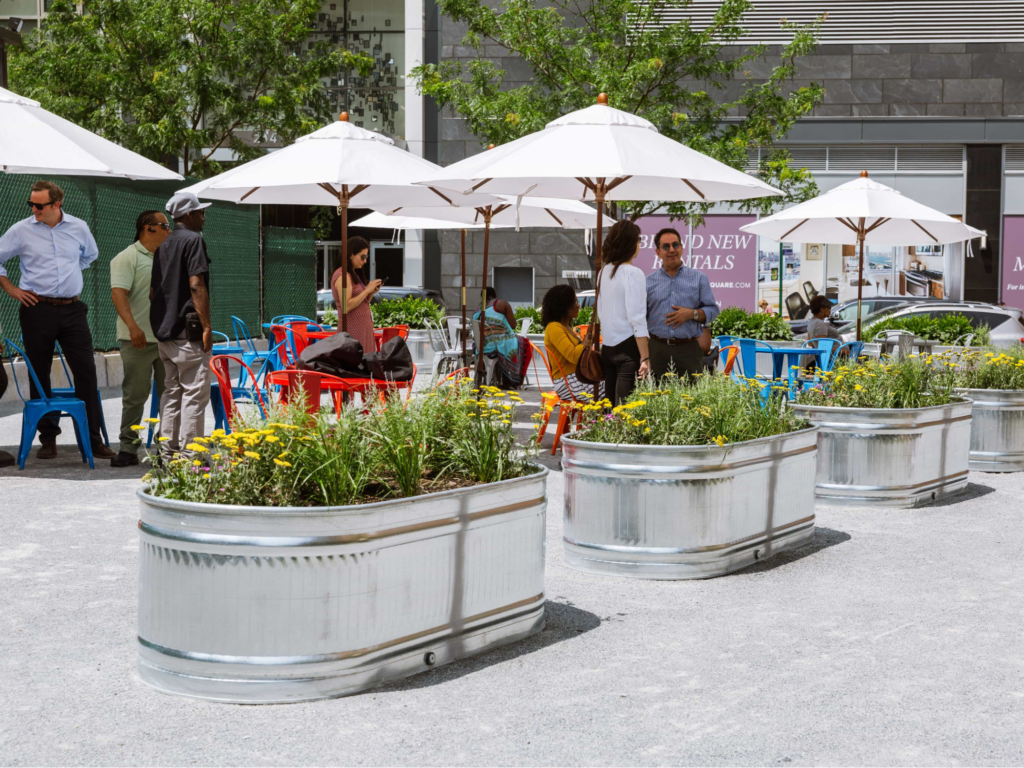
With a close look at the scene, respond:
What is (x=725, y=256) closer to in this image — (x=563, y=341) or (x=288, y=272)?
(x=288, y=272)

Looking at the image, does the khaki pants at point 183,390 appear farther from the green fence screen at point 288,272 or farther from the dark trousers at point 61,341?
the green fence screen at point 288,272

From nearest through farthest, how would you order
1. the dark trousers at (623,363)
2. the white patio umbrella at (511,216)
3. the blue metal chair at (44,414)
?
1. the dark trousers at (623,363)
2. the blue metal chair at (44,414)
3. the white patio umbrella at (511,216)

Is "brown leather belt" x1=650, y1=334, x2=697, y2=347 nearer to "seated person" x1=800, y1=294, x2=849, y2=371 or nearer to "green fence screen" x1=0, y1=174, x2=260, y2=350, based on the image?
"seated person" x1=800, y1=294, x2=849, y2=371

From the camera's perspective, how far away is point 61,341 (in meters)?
9.60

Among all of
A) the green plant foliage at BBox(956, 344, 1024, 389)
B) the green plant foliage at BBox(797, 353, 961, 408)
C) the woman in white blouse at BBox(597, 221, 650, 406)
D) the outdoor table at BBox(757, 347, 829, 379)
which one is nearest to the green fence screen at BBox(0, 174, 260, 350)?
the woman in white blouse at BBox(597, 221, 650, 406)

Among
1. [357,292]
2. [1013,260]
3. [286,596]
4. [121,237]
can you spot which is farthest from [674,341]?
[1013,260]

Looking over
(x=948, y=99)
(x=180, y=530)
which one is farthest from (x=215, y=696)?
(x=948, y=99)

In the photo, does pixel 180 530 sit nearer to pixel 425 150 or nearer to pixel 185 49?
pixel 185 49

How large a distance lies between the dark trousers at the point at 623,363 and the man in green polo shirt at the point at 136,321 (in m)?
3.37

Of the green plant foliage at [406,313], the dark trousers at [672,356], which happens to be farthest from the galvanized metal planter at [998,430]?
the green plant foliage at [406,313]

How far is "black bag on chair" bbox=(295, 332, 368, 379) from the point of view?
348 inches

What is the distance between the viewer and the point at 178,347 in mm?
8492

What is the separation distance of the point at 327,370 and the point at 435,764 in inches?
214

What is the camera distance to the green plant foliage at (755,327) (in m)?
18.7
